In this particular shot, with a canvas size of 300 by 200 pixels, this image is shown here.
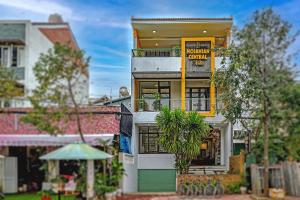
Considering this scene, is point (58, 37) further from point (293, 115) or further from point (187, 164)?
point (187, 164)

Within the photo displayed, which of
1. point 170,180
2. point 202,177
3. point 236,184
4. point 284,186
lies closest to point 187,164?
point 170,180

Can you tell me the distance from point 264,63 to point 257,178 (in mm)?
4579

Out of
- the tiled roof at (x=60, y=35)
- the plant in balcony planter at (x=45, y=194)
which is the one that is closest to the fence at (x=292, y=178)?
the plant in balcony planter at (x=45, y=194)

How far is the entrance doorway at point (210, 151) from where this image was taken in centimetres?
2912

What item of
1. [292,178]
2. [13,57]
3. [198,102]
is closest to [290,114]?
[292,178]

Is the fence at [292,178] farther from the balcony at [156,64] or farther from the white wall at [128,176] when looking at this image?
the balcony at [156,64]

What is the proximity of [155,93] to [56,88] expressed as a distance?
12520 millimetres

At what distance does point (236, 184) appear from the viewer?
775 inches

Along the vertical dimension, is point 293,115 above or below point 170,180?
above

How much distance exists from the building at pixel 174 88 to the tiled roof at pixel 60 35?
995cm

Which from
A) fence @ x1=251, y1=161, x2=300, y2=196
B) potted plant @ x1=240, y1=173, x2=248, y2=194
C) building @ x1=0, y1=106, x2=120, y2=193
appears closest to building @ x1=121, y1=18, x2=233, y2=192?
potted plant @ x1=240, y1=173, x2=248, y2=194

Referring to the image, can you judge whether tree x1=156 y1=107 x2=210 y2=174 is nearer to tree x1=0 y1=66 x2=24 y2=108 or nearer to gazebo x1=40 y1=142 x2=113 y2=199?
gazebo x1=40 y1=142 x2=113 y2=199

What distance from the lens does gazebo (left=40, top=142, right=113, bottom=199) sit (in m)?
16.3

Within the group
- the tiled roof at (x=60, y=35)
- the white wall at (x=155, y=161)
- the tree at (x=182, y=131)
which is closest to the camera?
the tiled roof at (x=60, y=35)
